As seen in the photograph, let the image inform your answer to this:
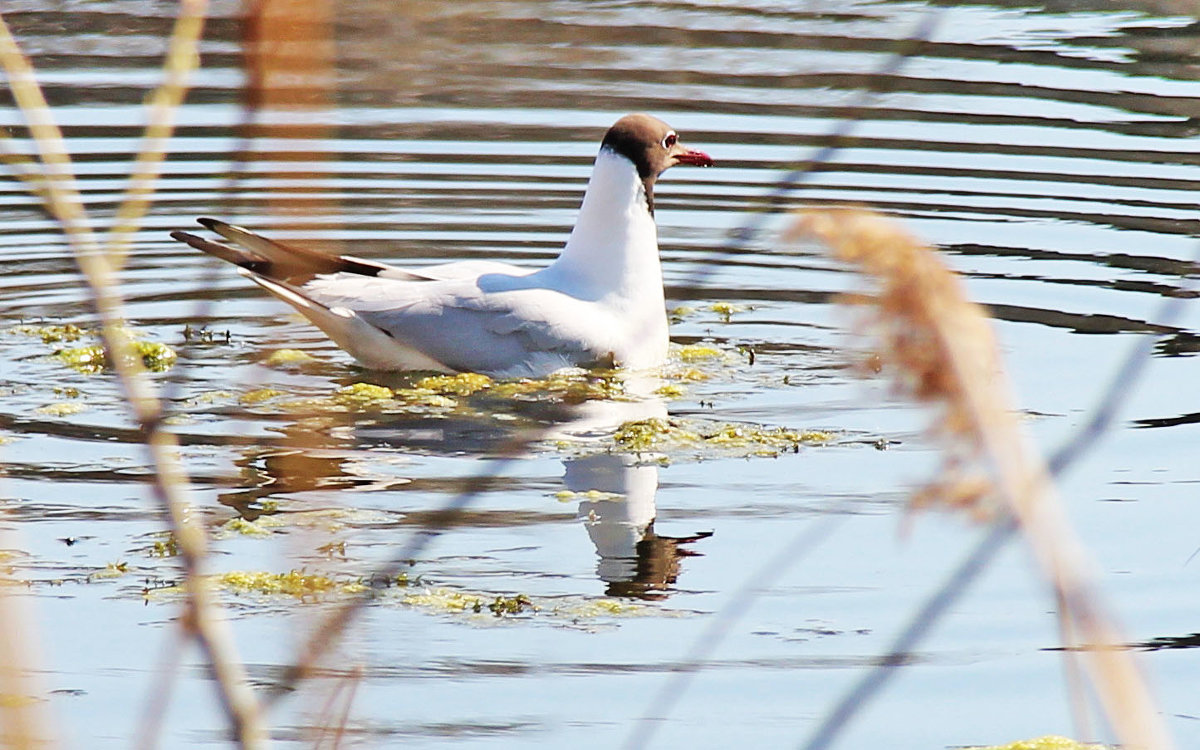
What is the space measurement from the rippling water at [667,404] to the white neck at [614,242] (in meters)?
0.51

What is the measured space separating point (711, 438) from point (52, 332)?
9.66ft

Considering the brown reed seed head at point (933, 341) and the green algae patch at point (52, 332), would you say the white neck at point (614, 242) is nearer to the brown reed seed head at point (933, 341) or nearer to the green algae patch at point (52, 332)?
the green algae patch at point (52, 332)

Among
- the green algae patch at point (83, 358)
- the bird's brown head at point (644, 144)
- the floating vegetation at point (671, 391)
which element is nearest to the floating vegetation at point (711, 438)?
the floating vegetation at point (671, 391)

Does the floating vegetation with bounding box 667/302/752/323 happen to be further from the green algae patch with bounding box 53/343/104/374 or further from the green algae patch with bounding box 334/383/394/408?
the green algae patch with bounding box 53/343/104/374

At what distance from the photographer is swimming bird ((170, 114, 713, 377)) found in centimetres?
689

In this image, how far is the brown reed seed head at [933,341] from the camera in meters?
1.32

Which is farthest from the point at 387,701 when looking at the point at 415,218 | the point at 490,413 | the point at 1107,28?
the point at 1107,28

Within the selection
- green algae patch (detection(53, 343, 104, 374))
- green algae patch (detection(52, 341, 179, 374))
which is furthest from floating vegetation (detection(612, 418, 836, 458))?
green algae patch (detection(53, 343, 104, 374))

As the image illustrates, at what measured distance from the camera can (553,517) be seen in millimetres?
5312

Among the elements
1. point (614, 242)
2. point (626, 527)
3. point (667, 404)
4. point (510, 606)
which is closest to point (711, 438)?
point (667, 404)

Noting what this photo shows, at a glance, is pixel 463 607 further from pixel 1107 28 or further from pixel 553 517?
pixel 1107 28

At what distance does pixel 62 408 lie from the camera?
6.45 metres

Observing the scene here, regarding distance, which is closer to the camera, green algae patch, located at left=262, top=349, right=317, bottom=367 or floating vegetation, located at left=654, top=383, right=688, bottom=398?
floating vegetation, located at left=654, top=383, right=688, bottom=398

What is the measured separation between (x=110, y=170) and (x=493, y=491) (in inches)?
215
